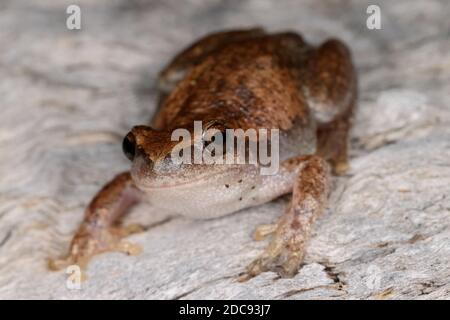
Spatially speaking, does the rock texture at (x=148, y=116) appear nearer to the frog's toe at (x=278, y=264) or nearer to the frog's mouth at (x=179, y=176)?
the frog's toe at (x=278, y=264)

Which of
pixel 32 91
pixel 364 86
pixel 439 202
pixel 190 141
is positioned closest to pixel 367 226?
pixel 439 202

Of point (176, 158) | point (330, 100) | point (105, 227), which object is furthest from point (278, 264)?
point (330, 100)

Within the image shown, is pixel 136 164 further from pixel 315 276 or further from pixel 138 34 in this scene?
pixel 138 34

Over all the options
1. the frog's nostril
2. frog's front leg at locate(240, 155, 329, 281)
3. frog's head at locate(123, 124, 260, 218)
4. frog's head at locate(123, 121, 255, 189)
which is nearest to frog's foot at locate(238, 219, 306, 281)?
frog's front leg at locate(240, 155, 329, 281)

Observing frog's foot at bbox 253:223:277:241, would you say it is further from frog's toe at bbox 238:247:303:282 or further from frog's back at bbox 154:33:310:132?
frog's back at bbox 154:33:310:132

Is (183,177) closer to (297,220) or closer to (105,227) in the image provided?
(297,220)

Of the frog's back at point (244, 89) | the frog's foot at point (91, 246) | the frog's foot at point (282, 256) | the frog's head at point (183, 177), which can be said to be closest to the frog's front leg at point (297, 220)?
the frog's foot at point (282, 256)
